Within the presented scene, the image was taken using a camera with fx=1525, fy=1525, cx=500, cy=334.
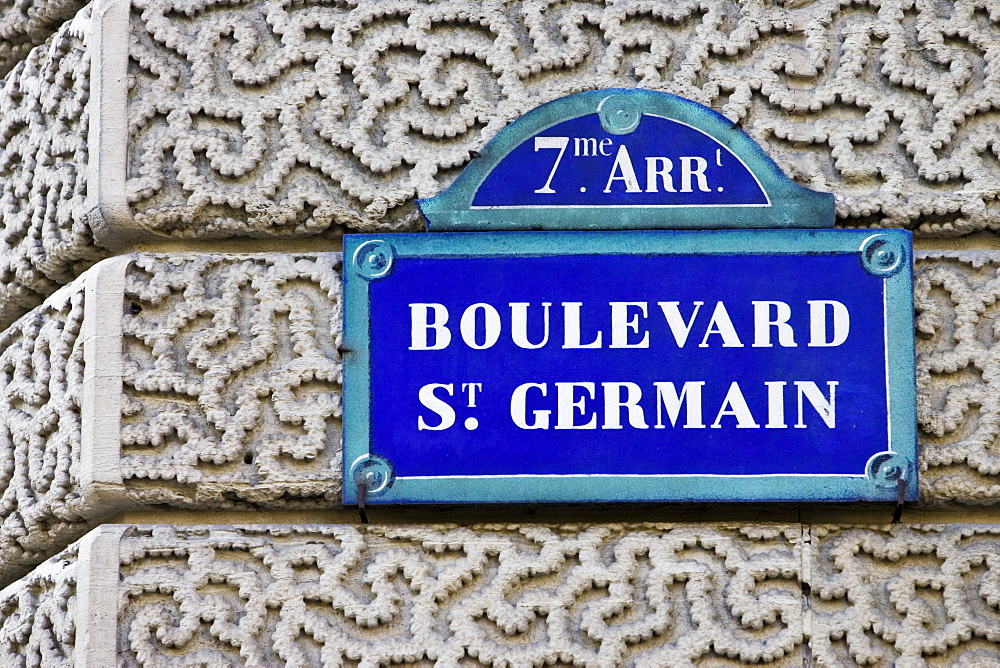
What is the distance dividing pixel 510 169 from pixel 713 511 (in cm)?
59

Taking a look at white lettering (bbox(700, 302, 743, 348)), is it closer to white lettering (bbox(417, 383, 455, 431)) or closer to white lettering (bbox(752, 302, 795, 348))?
white lettering (bbox(752, 302, 795, 348))

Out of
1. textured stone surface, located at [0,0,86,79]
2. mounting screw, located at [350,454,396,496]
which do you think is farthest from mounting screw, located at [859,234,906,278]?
textured stone surface, located at [0,0,86,79]

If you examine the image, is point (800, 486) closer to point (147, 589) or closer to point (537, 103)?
point (537, 103)

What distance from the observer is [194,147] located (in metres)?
2.34

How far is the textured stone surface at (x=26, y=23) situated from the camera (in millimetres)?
2629

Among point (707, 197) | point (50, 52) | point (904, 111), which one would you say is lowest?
point (707, 197)

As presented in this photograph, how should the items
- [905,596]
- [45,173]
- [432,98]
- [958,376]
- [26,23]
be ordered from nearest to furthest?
[905,596] < [958,376] < [432,98] < [45,173] < [26,23]

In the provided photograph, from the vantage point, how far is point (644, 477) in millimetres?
2146

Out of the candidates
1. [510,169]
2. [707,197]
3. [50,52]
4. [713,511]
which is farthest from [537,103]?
[50,52]

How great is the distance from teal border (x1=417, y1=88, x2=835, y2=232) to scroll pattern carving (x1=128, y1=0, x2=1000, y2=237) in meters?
0.04

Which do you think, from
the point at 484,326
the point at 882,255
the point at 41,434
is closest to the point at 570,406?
the point at 484,326

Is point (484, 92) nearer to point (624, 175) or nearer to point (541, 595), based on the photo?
point (624, 175)

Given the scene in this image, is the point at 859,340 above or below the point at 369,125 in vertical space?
below

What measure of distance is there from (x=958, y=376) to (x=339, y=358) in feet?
2.98
